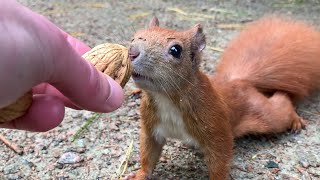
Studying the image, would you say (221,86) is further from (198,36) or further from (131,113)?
(131,113)

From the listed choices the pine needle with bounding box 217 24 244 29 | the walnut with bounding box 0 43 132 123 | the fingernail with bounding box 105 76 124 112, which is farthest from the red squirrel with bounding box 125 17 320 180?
the pine needle with bounding box 217 24 244 29

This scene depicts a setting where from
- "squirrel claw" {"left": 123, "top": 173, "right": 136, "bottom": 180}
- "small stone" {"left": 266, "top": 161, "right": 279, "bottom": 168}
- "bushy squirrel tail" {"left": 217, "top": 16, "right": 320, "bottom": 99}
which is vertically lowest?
"squirrel claw" {"left": 123, "top": 173, "right": 136, "bottom": 180}

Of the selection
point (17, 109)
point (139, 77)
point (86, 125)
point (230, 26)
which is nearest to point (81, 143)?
point (86, 125)

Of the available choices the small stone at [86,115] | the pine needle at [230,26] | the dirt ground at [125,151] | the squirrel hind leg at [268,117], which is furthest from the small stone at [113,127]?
the pine needle at [230,26]

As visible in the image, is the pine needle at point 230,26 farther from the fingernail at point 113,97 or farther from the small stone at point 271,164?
the fingernail at point 113,97

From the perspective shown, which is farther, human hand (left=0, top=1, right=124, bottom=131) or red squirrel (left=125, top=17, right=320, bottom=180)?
red squirrel (left=125, top=17, right=320, bottom=180)

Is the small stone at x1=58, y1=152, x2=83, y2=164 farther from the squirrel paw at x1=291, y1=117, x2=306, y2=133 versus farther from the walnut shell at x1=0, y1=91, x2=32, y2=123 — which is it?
the squirrel paw at x1=291, y1=117, x2=306, y2=133
